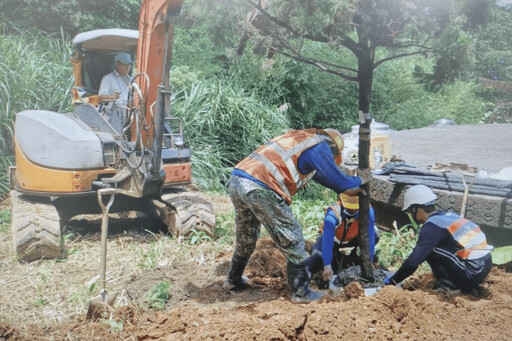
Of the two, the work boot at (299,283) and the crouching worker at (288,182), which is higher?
the crouching worker at (288,182)

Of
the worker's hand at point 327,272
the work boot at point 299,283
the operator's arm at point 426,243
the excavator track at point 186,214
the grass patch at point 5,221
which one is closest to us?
the operator's arm at point 426,243

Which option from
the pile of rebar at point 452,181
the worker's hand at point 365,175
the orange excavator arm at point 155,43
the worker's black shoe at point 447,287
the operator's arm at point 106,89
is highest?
the orange excavator arm at point 155,43

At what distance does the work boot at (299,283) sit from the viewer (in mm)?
3982

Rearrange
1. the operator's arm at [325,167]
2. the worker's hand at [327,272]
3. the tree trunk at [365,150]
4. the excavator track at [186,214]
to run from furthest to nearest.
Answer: the excavator track at [186,214], the worker's hand at [327,272], the tree trunk at [365,150], the operator's arm at [325,167]

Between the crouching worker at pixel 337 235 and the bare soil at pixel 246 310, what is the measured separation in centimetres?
32

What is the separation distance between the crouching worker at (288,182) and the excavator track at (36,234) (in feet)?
7.28

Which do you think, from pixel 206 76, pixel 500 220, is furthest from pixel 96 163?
pixel 206 76

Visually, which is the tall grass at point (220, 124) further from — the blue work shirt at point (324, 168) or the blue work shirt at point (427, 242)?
the blue work shirt at point (427, 242)

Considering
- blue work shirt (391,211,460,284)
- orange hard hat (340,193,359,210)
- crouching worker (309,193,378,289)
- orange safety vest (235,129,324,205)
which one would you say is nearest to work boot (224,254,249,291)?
crouching worker (309,193,378,289)

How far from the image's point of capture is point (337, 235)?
453 cm

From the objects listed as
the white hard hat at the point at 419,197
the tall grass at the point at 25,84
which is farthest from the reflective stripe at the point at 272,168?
the tall grass at the point at 25,84

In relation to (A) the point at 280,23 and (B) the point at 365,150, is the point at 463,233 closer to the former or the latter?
(B) the point at 365,150

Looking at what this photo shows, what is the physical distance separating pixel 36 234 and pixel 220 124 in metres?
5.84

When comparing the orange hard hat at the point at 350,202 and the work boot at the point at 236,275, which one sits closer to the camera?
the work boot at the point at 236,275
